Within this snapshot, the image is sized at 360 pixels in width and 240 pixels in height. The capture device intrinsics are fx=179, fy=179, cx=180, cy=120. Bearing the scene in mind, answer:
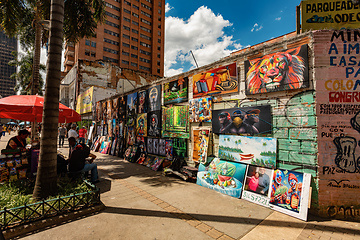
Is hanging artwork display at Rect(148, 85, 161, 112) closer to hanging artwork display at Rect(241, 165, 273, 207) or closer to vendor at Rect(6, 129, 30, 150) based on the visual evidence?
vendor at Rect(6, 129, 30, 150)

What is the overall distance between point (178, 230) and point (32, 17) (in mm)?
18862

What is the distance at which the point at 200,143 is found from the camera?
7.54 meters

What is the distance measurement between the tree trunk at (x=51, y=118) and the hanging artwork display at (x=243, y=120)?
17.4 ft

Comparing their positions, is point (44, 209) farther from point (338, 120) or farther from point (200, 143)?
point (338, 120)

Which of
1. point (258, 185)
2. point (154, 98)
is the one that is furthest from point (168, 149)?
point (258, 185)

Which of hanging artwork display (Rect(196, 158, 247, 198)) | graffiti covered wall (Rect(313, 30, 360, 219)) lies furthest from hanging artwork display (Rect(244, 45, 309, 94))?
hanging artwork display (Rect(196, 158, 247, 198))

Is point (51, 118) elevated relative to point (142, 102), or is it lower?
lower

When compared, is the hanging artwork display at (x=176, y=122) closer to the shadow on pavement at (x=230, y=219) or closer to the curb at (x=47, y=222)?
the shadow on pavement at (x=230, y=219)

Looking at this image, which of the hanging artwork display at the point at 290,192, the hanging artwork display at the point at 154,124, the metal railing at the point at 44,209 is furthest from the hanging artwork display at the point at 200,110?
the metal railing at the point at 44,209

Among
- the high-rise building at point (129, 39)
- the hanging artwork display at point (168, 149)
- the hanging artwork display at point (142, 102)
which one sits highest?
the high-rise building at point (129, 39)

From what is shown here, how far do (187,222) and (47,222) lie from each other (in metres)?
3.05

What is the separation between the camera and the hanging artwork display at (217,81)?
6.56 meters

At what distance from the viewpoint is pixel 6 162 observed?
231 inches

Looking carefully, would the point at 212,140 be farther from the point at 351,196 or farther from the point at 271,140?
the point at 351,196
